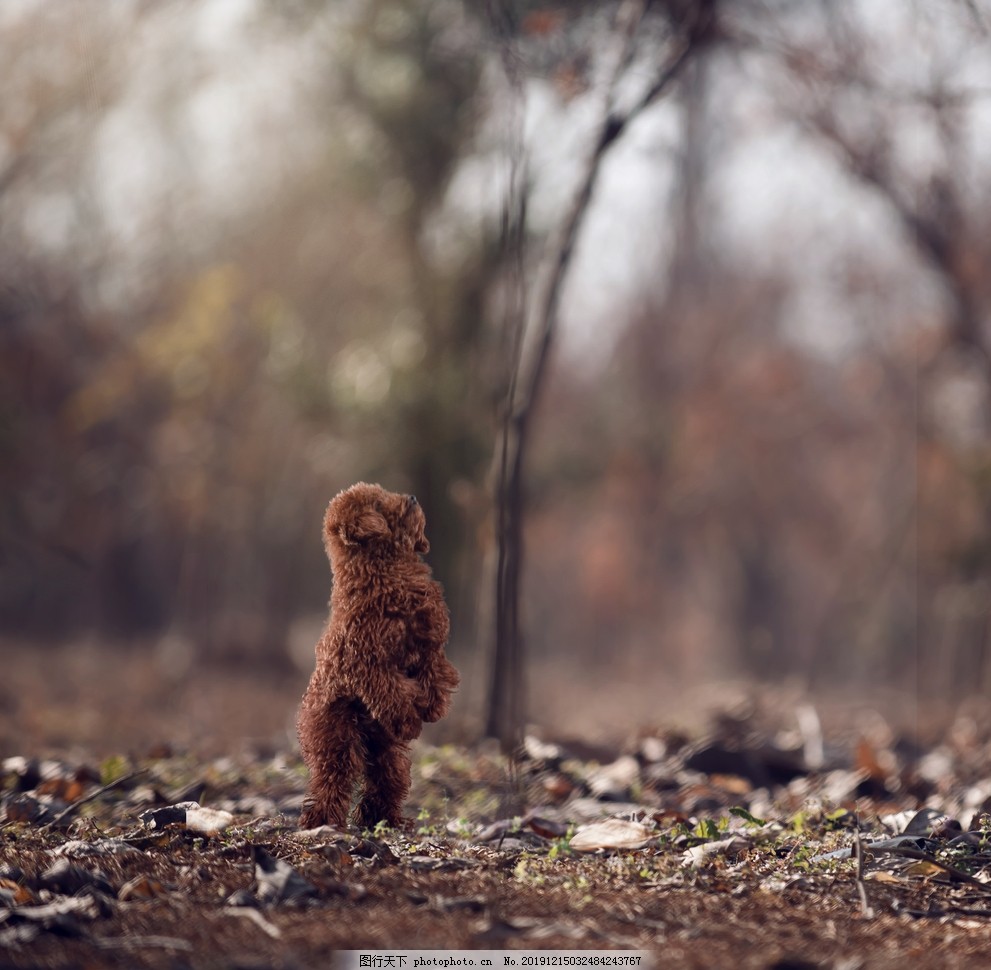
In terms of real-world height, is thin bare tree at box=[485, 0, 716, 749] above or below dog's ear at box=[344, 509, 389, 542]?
above

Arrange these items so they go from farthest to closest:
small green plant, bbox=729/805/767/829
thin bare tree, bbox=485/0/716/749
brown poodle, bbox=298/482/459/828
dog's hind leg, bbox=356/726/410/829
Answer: thin bare tree, bbox=485/0/716/749, small green plant, bbox=729/805/767/829, dog's hind leg, bbox=356/726/410/829, brown poodle, bbox=298/482/459/828

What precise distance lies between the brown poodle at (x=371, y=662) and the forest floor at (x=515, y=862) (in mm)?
202

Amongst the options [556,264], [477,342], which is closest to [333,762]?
[556,264]

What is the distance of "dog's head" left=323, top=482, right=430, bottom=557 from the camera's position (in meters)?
4.07

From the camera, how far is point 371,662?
4.01 meters

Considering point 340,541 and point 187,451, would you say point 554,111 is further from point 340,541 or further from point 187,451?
point 187,451

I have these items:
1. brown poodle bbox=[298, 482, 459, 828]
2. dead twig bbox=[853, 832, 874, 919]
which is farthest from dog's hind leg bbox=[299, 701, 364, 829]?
dead twig bbox=[853, 832, 874, 919]

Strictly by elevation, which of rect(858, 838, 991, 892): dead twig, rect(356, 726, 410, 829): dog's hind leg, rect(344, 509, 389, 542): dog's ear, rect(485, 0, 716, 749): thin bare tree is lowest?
rect(858, 838, 991, 892): dead twig

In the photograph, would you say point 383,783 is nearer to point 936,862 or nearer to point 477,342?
point 936,862

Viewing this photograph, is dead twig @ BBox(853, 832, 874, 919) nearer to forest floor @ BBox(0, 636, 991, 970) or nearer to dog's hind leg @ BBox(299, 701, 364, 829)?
forest floor @ BBox(0, 636, 991, 970)

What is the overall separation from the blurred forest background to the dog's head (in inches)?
68.8

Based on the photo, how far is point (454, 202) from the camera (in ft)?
43.1

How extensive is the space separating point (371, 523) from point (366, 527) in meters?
0.02

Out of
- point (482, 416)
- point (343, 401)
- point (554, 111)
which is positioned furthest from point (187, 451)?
point (554, 111)
